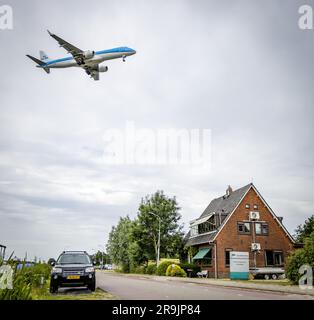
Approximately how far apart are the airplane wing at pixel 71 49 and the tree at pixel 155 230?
115 ft

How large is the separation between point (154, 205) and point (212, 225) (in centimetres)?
1763

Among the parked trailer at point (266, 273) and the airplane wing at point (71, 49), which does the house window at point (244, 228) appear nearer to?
the parked trailer at point (266, 273)

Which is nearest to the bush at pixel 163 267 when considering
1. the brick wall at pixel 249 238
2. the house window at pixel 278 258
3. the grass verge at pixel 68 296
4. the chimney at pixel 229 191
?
the brick wall at pixel 249 238

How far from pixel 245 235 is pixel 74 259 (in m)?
28.3

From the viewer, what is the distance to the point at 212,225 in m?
44.1

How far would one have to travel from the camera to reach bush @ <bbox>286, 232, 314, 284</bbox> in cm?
2347

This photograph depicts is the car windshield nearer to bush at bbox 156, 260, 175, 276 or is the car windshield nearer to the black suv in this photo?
the black suv

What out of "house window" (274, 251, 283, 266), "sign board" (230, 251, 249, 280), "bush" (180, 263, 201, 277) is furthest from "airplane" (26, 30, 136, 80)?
"house window" (274, 251, 283, 266)

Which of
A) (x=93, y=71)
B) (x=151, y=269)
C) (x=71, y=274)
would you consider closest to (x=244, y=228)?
(x=151, y=269)

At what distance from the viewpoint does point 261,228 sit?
1667 inches

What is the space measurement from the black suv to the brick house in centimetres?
2579
